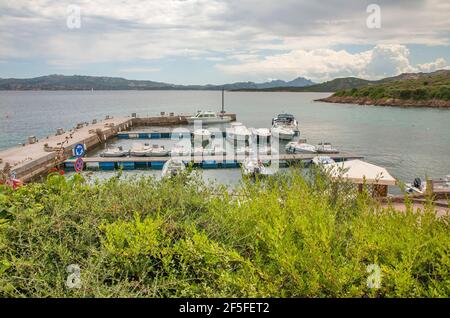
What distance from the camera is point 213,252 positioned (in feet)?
9.75

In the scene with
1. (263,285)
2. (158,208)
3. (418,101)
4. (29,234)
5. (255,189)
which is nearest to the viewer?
(263,285)

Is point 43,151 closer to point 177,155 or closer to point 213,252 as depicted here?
point 177,155

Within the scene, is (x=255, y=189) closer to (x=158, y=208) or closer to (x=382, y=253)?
(x=158, y=208)

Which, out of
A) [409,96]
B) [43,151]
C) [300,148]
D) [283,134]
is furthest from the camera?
[409,96]

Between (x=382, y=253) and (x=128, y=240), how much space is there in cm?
219

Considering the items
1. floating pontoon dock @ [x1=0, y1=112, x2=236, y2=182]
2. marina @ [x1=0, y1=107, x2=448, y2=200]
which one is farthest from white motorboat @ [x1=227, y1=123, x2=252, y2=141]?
floating pontoon dock @ [x1=0, y1=112, x2=236, y2=182]

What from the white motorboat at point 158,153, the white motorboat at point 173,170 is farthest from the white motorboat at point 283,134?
the white motorboat at point 173,170

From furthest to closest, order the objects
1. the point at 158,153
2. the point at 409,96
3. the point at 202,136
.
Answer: the point at 409,96 < the point at 202,136 < the point at 158,153

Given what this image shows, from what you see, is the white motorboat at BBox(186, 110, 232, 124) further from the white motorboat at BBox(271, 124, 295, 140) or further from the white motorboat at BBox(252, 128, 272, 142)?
the white motorboat at BBox(252, 128, 272, 142)

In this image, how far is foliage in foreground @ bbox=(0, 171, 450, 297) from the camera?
9.07 ft

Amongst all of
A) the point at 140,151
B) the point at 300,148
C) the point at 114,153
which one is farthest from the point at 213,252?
the point at 300,148

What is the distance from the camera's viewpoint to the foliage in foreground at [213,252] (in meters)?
2.77

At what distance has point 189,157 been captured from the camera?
31.0 meters
